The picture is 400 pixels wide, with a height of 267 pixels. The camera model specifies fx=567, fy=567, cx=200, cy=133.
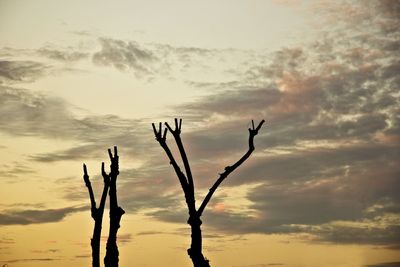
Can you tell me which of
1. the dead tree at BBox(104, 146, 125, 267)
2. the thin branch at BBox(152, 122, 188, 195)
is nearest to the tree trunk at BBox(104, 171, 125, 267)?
the dead tree at BBox(104, 146, 125, 267)

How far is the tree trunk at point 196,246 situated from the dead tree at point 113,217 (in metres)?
4.36

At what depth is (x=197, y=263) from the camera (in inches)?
970

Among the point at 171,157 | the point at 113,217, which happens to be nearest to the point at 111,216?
the point at 113,217

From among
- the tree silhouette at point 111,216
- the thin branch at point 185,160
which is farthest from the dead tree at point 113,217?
the thin branch at point 185,160

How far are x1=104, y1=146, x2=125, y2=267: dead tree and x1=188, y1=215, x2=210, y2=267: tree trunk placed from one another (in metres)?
4.36

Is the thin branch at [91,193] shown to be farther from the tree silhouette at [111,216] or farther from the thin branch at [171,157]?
the thin branch at [171,157]

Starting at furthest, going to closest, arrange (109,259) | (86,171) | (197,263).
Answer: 1. (86,171)
2. (109,259)
3. (197,263)

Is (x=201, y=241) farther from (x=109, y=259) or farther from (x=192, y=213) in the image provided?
(x=109, y=259)

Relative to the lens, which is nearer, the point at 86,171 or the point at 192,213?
the point at 192,213

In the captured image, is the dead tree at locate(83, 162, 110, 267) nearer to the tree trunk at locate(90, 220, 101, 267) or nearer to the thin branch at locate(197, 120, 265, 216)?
the tree trunk at locate(90, 220, 101, 267)

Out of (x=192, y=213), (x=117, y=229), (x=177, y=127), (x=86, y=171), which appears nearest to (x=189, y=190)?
(x=192, y=213)

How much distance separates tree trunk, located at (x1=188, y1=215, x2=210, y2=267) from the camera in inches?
971

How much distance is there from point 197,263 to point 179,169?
416 centimetres

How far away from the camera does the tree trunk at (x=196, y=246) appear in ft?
80.9
